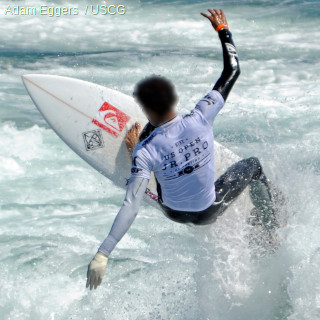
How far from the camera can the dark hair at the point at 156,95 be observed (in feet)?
10.3

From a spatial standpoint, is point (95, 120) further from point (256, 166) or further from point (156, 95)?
point (156, 95)

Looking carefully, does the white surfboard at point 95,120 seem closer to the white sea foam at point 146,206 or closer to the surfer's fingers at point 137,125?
the surfer's fingers at point 137,125

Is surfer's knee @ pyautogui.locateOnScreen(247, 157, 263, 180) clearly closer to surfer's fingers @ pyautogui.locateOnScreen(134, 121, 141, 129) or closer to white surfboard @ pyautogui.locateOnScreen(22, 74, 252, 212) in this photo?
white surfboard @ pyautogui.locateOnScreen(22, 74, 252, 212)

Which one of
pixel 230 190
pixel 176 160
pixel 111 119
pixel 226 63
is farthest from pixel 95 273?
pixel 111 119

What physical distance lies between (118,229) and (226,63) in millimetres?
1317

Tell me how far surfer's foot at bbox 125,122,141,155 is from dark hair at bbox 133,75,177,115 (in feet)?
5.79

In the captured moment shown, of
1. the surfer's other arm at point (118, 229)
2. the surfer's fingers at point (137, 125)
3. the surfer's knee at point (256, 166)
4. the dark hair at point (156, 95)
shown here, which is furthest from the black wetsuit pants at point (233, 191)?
the surfer's fingers at point (137, 125)

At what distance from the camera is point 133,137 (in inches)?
197

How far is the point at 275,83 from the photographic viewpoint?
9.36 metres

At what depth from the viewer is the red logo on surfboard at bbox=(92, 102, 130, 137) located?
514 centimetres

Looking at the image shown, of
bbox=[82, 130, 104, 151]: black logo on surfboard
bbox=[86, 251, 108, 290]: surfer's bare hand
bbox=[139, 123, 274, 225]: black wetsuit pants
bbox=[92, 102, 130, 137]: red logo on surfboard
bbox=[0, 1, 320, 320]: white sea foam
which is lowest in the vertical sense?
bbox=[0, 1, 320, 320]: white sea foam

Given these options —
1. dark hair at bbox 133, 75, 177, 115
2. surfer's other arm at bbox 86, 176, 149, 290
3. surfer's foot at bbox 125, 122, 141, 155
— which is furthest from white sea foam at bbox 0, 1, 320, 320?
dark hair at bbox 133, 75, 177, 115

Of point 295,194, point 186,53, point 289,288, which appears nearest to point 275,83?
point 186,53

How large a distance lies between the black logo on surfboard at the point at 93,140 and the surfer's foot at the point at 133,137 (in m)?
0.26
